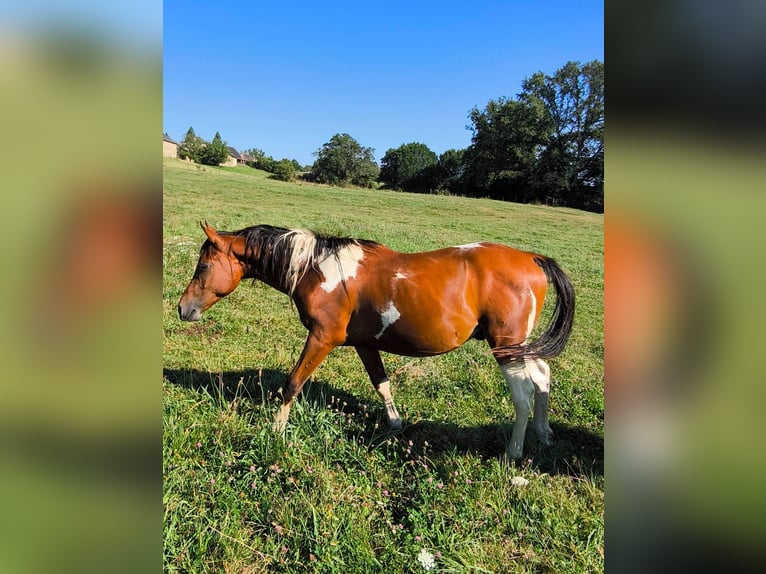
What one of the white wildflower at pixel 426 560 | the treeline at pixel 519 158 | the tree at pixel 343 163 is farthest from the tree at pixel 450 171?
the white wildflower at pixel 426 560

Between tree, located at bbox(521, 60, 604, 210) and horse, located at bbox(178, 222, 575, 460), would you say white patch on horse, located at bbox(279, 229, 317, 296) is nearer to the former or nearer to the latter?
horse, located at bbox(178, 222, 575, 460)

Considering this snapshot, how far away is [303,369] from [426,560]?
4.50ft

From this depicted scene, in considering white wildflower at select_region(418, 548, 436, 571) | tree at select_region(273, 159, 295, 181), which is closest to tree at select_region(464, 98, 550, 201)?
tree at select_region(273, 159, 295, 181)

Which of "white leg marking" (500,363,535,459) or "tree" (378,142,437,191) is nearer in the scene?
"white leg marking" (500,363,535,459)

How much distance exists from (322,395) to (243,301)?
288 centimetres

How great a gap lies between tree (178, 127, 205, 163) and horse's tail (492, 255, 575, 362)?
123 ft

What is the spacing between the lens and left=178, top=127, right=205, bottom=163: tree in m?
35.6

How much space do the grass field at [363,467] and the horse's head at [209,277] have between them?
0.69 metres

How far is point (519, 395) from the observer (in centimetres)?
287

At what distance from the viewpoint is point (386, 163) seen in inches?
1452
